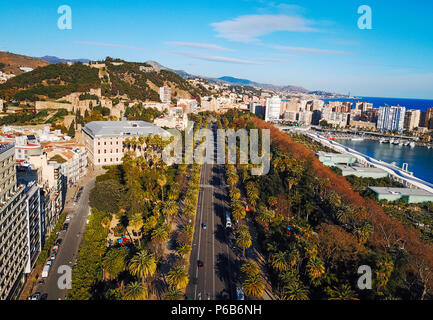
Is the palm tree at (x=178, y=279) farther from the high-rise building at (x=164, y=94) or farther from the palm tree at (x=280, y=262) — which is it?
the high-rise building at (x=164, y=94)

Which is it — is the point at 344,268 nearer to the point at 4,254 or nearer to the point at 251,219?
the point at 251,219

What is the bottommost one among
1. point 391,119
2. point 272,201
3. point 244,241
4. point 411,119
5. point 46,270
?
point 46,270

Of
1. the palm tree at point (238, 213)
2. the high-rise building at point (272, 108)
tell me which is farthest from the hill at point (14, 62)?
the palm tree at point (238, 213)

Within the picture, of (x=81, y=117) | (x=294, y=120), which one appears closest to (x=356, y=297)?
(x=81, y=117)

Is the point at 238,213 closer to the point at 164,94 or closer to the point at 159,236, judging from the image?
the point at 159,236

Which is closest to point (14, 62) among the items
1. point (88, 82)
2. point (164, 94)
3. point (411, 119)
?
point (88, 82)

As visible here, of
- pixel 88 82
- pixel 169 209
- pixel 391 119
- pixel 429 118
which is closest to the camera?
pixel 169 209

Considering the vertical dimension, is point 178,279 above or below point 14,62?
below
